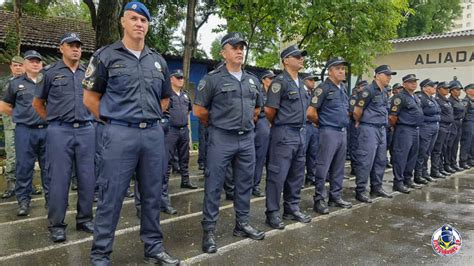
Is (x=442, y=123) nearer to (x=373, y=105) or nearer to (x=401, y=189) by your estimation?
(x=401, y=189)

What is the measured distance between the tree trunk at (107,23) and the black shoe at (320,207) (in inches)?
258

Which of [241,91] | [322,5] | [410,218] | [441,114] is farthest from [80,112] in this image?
[322,5]

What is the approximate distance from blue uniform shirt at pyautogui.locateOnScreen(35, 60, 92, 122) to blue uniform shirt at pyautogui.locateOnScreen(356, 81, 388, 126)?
3897 mm

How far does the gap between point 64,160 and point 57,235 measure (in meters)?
0.75

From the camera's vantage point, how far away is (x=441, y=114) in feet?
27.9

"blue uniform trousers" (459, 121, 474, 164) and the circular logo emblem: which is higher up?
"blue uniform trousers" (459, 121, 474, 164)

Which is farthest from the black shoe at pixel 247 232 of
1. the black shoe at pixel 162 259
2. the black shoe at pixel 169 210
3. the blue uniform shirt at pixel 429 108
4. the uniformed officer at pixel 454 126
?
the uniformed officer at pixel 454 126

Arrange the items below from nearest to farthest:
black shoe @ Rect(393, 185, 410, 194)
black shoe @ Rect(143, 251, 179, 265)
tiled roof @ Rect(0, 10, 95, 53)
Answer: black shoe @ Rect(143, 251, 179, 265) < black shoe @ Rect(393, 185, 410, 194) < tiled roof @ Rect(0, 10, 95, 53)

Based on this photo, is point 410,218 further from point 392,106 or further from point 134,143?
point 134,143

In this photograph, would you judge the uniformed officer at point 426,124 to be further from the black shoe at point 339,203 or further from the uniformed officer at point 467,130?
the black shoe at point 339,203

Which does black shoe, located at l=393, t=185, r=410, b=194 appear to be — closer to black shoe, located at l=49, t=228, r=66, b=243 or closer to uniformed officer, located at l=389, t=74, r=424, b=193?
uniformed officer, located at l=389, t=74, r=424, b=193

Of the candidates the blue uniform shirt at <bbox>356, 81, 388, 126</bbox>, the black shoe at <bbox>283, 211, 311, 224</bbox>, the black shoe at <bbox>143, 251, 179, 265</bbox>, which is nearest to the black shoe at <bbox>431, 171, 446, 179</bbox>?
the blue uniform shirt at <bbox>356, 81, 388, 126</bbox>

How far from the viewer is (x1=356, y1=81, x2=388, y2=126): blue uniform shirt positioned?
20.4ft

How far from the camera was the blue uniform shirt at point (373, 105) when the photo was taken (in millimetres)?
6211
